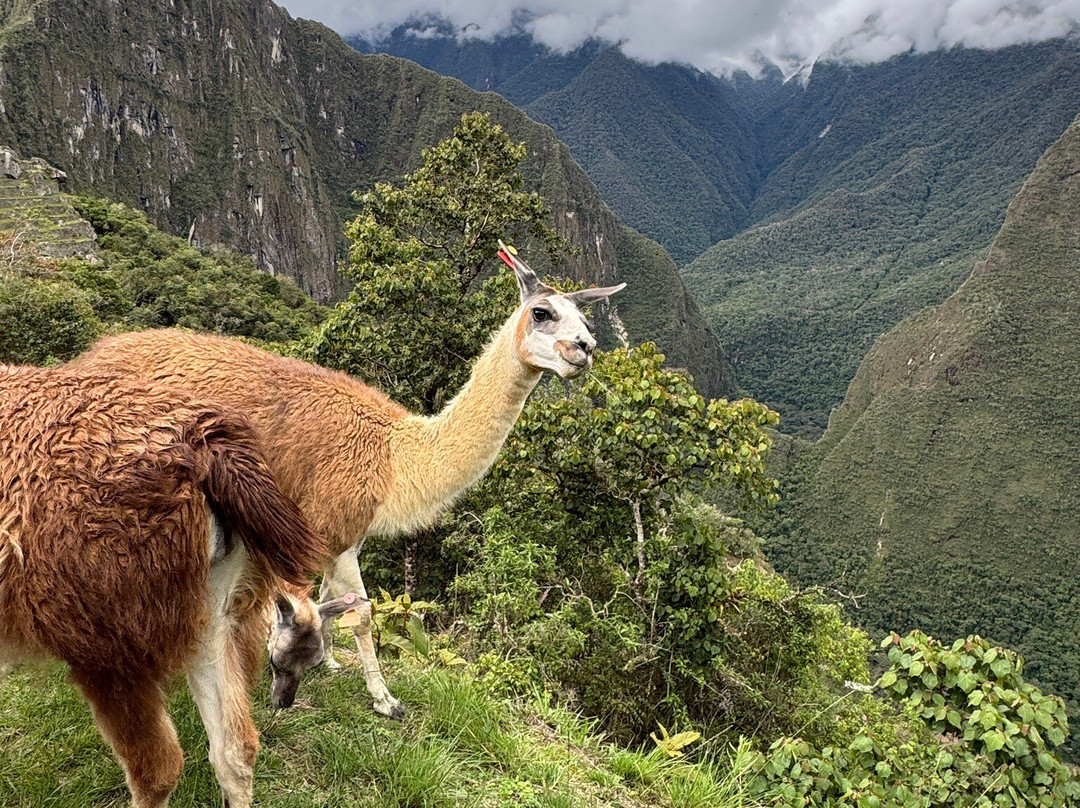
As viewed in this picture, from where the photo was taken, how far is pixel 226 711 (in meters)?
1.82

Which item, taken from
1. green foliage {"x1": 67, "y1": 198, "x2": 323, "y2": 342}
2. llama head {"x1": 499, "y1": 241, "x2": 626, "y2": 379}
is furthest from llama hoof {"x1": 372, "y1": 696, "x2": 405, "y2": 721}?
green foliage {"x1": 67, "y1": 198, "x2": 323, "y2": 342}

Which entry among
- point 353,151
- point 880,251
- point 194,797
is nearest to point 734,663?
point 194,797

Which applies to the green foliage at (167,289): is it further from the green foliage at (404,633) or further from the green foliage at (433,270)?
the green foliage at (404,633)

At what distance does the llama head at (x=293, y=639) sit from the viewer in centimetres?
233

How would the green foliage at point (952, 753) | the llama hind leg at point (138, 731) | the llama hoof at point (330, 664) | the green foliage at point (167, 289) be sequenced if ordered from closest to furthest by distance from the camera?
1. the llama hind leg at point (138, 731)
2. the green foliage at point (952, 753)
3. the llama hoof at point (330, 664)
4. the green foliage at point (167, 289)

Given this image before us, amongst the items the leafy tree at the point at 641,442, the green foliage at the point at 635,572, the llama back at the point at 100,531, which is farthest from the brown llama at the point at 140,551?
the leafy tree at the point at 641,442

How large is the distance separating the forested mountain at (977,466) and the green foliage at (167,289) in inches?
1599

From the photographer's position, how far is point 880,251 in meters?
147

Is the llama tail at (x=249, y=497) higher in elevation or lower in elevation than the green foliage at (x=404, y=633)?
higher

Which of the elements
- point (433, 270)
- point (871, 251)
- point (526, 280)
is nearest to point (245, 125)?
point (433, 270)

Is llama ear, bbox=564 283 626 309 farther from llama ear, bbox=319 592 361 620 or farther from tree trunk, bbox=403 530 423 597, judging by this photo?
tree trunk, bbox=403 530 423 597

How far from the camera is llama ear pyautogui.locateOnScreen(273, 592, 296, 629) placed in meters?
2.28

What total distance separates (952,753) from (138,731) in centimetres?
282

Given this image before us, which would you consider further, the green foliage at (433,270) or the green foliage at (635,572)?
the green foliage at (433,270)
